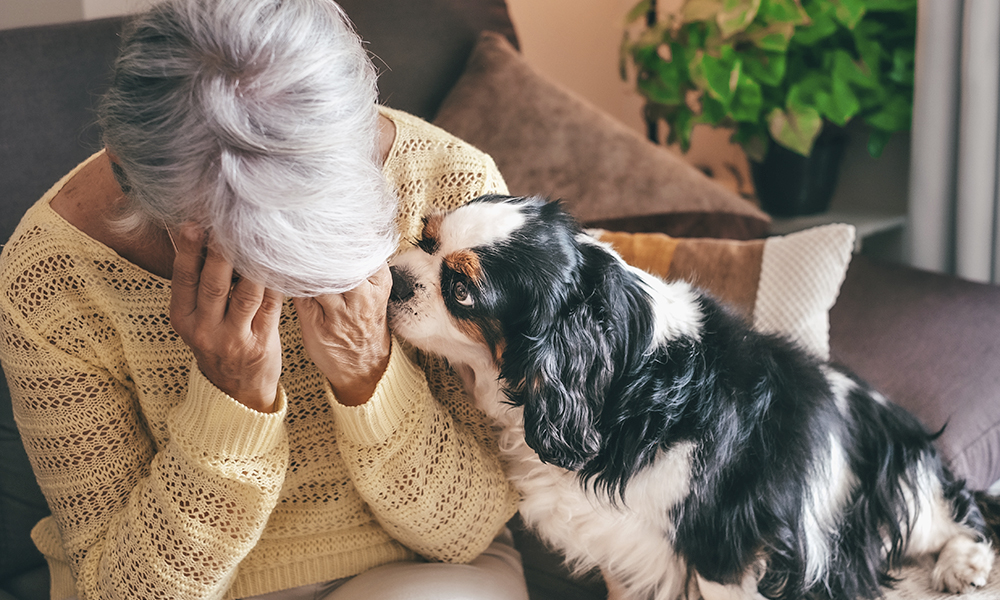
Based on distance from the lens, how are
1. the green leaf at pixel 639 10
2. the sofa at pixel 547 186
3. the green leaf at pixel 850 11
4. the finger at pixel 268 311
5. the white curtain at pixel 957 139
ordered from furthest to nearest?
the green leaf at pixel 639 10
the green leaf at pixel 850 11
the white curtain at pixel 957 139
the sofa at pixel 547 186
the finger at pixel 268 311

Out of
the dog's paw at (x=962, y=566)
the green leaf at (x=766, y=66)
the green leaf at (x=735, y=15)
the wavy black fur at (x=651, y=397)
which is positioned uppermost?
the green leaf at (x=735, y=15)

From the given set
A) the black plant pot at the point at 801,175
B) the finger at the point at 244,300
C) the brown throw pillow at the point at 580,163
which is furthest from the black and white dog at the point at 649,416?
the black plant pot at the point at 801,175

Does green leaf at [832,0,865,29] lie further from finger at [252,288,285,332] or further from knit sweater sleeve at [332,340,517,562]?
finger at [252,288,285,332]

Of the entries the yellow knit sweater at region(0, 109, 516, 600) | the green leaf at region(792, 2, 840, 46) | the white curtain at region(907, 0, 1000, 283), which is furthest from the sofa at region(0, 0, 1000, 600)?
the green leaf at region(792, 2, 840, 46)

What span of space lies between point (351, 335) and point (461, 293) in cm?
15

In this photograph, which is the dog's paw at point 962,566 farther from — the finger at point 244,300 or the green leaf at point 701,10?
the green leaf at point 701,10

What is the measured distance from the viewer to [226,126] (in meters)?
0.68

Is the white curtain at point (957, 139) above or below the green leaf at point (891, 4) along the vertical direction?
below

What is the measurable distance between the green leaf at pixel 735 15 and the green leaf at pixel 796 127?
26 cm

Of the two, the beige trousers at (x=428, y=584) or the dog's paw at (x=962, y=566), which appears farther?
the dog's paw at (x=962, y=566)

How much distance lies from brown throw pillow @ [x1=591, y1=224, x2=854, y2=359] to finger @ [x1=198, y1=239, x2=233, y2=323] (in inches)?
29.8

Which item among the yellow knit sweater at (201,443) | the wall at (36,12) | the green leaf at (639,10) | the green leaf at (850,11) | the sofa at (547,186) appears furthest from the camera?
the green leaf at (639,10)

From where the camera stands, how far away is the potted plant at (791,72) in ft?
6.55

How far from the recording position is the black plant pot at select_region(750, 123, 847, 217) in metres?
2.26
